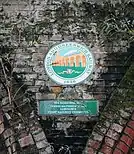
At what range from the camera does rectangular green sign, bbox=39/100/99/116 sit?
22.1ft

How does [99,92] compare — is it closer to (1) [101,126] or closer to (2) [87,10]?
(1) [101,126]

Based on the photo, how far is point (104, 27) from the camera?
6930 millimetres

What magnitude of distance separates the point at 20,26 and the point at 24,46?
286 millimetres

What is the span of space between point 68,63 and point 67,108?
0.62 meters

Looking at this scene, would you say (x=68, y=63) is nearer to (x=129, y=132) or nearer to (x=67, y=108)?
(x=67, y=108)

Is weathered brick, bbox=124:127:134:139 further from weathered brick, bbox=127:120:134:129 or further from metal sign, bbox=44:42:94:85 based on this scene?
metal sign, bbox=44:42:94:85

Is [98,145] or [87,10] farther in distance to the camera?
[87,10]

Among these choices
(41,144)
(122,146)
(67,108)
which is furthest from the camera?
(67,108)

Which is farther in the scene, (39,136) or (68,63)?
(68,63)

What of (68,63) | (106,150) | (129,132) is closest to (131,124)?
(129,132)

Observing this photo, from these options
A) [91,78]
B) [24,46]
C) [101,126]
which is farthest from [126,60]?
[24,46]

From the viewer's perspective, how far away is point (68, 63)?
6840mm

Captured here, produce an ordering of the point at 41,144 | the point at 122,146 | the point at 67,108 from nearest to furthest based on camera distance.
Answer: the point at 122,146 < the point at 41,144 < the point at 67,108

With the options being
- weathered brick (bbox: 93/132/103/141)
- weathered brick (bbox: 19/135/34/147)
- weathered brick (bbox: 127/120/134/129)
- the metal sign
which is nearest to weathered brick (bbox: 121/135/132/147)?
weathered brick (bbox: 127/120/134/129)
